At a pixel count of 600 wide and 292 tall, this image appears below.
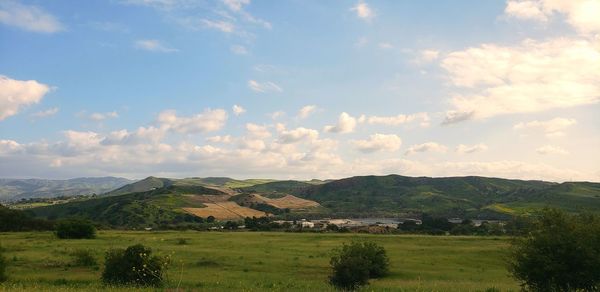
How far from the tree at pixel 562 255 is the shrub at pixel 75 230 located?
7979 centimetres

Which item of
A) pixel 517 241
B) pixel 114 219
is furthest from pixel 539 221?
pixel 114 219

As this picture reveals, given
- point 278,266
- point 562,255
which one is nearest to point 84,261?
point 278,266

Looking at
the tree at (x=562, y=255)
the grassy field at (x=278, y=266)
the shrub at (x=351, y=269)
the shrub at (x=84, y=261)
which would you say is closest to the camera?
the tree at (x=562, y=255)

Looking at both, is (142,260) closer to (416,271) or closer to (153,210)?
(416,271)

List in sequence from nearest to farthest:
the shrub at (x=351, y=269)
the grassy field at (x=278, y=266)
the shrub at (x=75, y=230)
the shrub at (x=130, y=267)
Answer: the shrub at (x=130, y=267) → the grassy field at (x=278, y=266) → the shrub at (x=351, y=269) → the shrub at (x=75, y=230)

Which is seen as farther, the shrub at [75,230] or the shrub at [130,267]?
the shrub at [75,230]

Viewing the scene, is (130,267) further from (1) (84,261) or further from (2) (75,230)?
(2) (75,230)

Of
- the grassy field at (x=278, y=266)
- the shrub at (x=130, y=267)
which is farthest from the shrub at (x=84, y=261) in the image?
the shrub at (x=130, y=267)

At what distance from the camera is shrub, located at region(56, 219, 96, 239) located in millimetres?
86562

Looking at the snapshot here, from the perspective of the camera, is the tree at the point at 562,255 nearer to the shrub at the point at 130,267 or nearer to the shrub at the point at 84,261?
the shrub at the point at 130,267

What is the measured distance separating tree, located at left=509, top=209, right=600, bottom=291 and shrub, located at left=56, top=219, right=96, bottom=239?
79795 millimetres

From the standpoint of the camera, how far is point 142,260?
3344 centimetres

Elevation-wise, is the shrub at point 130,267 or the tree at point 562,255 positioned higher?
the tree at point 562,255

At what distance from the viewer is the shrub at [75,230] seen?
86562 millimetres
